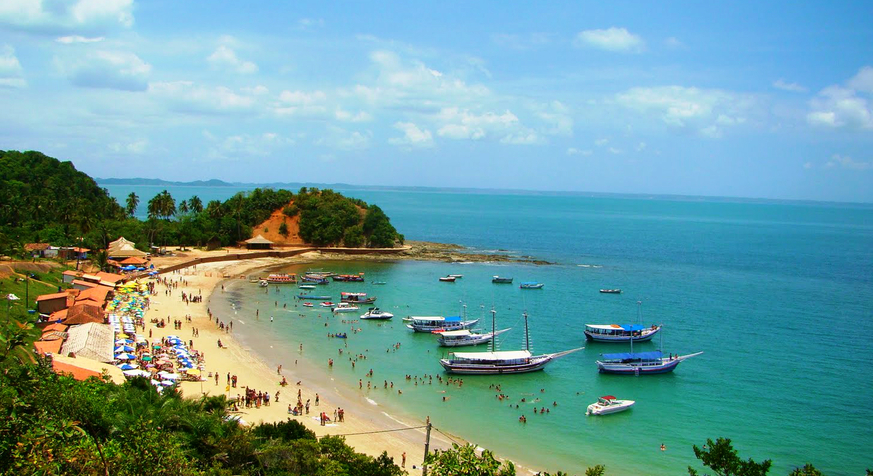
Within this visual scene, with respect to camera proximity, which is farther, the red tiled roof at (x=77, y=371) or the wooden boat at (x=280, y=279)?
the wooden boat at (x=280, y=279)

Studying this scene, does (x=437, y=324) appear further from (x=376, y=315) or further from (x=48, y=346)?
(x=48, y=346)

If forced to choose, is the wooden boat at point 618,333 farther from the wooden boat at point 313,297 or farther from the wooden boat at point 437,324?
the wooden boat at point 313,297

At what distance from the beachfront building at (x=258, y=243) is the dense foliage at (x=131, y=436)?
57730 millimetres

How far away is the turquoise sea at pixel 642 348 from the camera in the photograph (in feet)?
107

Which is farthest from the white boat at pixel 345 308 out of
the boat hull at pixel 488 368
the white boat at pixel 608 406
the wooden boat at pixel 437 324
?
the white boat at pixel 608 406

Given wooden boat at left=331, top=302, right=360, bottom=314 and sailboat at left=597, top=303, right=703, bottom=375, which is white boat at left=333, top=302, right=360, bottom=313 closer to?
wooden boat at left=331, top=302, right=360, bottom=314

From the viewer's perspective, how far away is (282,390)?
37.2 m

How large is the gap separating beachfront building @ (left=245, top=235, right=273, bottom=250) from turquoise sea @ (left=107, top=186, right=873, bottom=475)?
401 inches

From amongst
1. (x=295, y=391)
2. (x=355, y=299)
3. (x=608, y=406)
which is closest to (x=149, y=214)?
(x=355, y=299)

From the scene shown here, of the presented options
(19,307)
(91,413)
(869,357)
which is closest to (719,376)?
(869,357)

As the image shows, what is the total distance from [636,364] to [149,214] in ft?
229

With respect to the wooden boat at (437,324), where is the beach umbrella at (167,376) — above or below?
above

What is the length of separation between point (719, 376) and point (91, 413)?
128ft

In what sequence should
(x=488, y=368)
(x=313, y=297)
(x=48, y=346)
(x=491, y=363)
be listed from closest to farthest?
1. (x=48, y=346)
2. (x=488, y=368)
3. (x=491, y=363)
4. (x=313, y=297)
